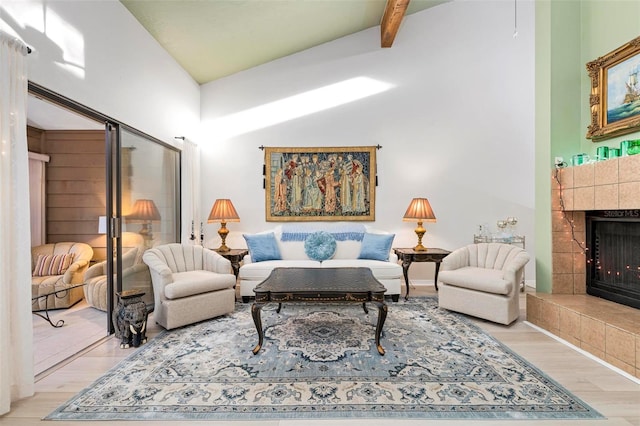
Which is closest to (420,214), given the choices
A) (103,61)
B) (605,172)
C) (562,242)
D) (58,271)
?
(562,242)

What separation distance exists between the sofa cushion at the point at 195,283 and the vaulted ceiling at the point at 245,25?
114 inches

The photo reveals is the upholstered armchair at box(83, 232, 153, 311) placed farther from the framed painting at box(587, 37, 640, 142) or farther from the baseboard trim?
the framed painting at box(587, 37, 640, 142)

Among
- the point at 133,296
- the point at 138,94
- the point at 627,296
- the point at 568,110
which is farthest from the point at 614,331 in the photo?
the point at 138,94

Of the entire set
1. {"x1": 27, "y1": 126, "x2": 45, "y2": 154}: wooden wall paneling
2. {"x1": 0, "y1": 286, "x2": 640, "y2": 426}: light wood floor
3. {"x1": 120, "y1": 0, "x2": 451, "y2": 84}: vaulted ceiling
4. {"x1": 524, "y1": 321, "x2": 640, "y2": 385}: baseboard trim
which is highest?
{"x1": 120, "y1": 0, "x2": 451, "y2": 84}: vaulted ceiling

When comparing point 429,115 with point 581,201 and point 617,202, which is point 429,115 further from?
point 617,202

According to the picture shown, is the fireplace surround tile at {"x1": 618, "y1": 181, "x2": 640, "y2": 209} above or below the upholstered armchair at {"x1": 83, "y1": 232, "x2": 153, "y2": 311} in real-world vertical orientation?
above

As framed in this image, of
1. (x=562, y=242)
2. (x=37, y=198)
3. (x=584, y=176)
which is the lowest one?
(x=562, y=242)

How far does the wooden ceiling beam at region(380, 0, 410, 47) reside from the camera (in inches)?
148

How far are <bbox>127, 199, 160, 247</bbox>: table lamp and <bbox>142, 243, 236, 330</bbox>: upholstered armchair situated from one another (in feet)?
0.95

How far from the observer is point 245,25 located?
12.4ft

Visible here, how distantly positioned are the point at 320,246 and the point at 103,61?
10.4 ft

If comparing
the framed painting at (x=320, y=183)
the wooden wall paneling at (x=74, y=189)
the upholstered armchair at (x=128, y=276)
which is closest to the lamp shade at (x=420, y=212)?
the framed painting at (x=320, y=183)

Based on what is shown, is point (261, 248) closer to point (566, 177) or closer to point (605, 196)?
point (566, 177)

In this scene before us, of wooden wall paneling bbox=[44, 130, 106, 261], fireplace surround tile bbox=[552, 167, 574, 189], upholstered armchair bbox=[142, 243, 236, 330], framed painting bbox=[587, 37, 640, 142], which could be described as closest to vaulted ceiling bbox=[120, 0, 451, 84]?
wooden wall paneling bbox=[44, 130, 106, 261]
